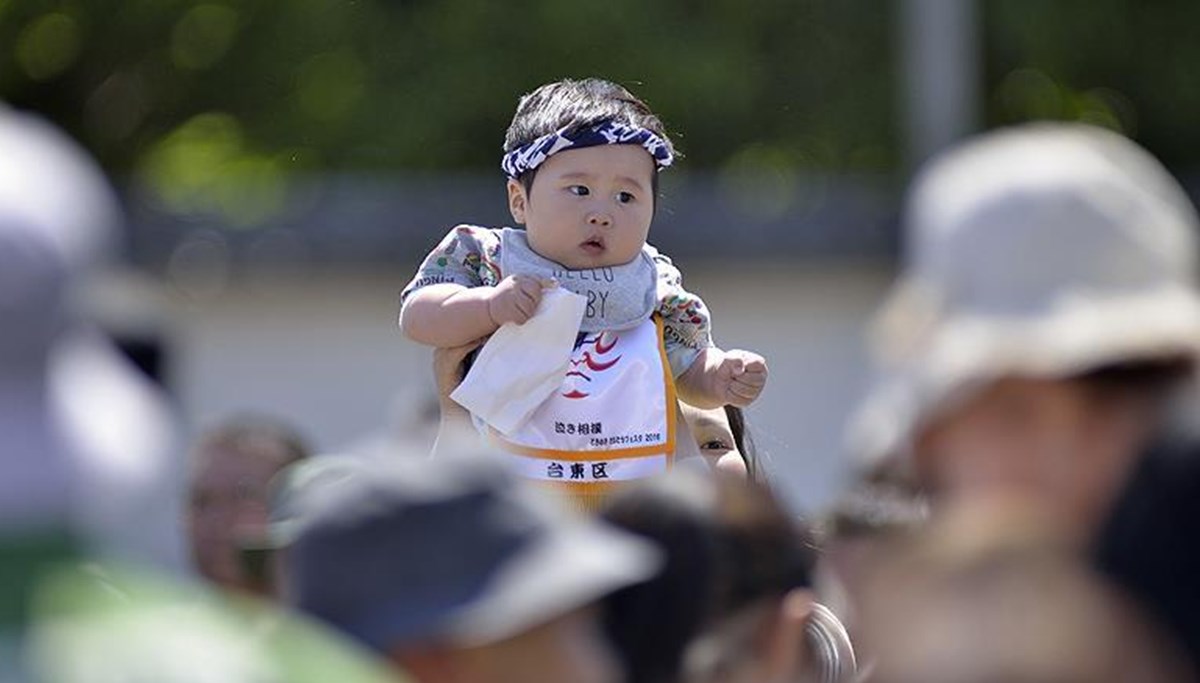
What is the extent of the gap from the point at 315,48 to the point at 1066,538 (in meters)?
15.9

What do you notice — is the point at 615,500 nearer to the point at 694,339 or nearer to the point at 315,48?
the point at 694,339

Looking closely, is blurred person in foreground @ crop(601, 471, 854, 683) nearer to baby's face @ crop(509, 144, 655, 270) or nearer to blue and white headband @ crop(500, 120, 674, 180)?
baby's face @ crop(509, 144, 655, 270)

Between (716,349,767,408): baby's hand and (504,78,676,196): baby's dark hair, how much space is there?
0.34m

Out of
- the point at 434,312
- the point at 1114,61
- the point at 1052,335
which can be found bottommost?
the point at 1114,61

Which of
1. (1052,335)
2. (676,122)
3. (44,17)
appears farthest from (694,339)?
(44,17)

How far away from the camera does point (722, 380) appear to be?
4586 millimetres

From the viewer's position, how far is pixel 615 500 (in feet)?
12.9

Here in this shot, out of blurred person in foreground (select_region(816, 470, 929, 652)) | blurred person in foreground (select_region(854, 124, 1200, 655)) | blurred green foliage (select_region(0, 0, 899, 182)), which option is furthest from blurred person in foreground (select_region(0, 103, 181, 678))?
blurred green foliage (select_region(0, 0, 899, 182))

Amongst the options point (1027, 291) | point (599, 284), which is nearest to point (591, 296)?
point (599, 284)

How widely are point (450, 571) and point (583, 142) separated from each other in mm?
1724

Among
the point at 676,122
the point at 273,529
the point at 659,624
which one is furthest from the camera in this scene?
the point at 676,122

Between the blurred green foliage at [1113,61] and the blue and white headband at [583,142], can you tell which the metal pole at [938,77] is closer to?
the blurred green foliage at [1113,61]

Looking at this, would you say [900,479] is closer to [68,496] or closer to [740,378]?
[68,496]

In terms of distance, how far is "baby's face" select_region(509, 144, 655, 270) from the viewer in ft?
15.0
